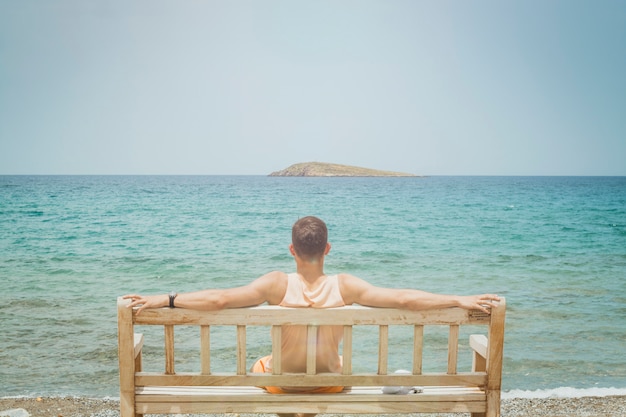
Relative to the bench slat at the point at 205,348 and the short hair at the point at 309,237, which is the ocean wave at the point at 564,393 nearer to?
the short hair at the point at 309,237

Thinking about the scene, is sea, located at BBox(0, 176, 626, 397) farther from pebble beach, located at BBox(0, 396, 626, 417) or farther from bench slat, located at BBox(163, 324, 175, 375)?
bench slat, located at BBox(163, 324, 175, 375)

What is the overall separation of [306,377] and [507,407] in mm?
3642

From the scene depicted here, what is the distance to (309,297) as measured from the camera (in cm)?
276

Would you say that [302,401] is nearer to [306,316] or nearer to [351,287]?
[306,316]

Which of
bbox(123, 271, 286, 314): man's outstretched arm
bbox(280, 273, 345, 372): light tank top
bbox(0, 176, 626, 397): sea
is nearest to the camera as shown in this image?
bbox(123, 271, 286, 314): man's outstretched arm

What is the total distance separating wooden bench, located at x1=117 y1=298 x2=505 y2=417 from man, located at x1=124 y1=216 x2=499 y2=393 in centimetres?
5

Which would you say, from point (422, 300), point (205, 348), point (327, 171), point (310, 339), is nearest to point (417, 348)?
point (422, 300)

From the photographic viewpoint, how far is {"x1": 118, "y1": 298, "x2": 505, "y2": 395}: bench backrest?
2.54 m

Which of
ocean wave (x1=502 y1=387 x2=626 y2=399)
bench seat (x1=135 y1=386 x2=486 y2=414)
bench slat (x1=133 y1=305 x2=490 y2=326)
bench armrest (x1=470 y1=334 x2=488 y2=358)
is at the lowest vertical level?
ocean wave (x1=502 y1=387 x2=626 y2=399)

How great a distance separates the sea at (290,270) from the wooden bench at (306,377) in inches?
145

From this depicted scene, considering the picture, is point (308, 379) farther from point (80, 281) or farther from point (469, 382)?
point (80, 281)

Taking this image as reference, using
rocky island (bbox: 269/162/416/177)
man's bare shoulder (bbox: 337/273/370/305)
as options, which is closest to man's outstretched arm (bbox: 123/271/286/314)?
man's bare shoulder (bbox: 337/273/370/305)

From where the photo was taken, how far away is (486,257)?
58.1ft

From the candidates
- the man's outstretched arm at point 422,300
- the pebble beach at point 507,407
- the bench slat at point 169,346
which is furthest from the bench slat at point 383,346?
the pebble beach at point 507,407
